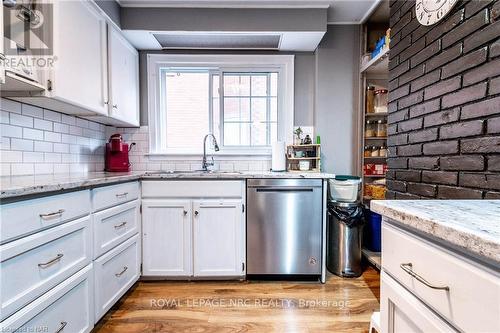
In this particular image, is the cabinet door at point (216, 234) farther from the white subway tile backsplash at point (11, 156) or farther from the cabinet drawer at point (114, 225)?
the white subway tile backsplash at point (11, 156)

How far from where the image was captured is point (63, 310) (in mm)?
1152

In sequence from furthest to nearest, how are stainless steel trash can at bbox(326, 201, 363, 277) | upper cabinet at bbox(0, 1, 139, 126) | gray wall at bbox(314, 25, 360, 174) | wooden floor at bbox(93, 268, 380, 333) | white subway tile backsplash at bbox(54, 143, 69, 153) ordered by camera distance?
gray wall at bbox(314, 25, 360, 174), stainless steel trash can at bbox(326, 201, 363, 277), white subway tile backsplash at bbox(54, 143, 69, 153), wooden floor at bbox(93, 268, 380, 333), upper cabinet at bbox(0, 1, 139, 126)

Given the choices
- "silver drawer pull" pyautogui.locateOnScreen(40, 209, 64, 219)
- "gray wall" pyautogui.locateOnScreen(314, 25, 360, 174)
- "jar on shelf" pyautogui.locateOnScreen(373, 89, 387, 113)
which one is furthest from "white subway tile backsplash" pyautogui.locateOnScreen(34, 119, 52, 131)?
"jar on shelf" pyautogui.locateOnScreen(373, 89, 387, 113)

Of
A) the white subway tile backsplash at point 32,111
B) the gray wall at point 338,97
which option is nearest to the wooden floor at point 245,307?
the gray wall at point 338,97

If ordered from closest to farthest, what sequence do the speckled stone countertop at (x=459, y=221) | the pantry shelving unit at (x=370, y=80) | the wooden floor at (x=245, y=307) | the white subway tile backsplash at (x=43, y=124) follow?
the speckled stone countertop at (x=459, y=221) → the wooden floor at (x=245, y=307) → the white subway tile backsplash at (x=43, y=124) → the pantry shelving unit at (x=370, y=80)

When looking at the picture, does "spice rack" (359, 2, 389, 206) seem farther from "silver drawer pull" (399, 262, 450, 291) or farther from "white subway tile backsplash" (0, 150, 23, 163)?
"white subway tile backsplash" (0, 150, 23, 163)

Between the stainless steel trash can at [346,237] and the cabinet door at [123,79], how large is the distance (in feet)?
6.73

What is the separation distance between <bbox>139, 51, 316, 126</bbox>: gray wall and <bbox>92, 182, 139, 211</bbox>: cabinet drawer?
3.36 ft

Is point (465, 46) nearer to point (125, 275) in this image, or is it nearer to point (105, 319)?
point (125, 275)

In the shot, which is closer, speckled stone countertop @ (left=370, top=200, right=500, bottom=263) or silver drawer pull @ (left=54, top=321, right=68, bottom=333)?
speckled stone countertop @ (left=370, top=200, right=500, bottom=263)

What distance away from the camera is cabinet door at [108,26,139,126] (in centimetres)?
202

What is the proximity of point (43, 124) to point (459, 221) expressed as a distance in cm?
227

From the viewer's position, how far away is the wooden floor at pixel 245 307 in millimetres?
1541

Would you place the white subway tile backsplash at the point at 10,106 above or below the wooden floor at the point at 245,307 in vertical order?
above
